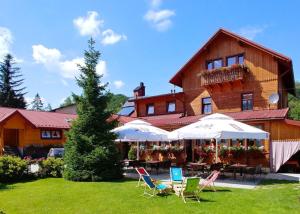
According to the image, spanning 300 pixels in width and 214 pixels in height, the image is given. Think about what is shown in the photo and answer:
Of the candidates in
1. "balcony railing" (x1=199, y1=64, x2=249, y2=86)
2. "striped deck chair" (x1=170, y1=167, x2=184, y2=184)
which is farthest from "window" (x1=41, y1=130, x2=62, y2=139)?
"striped deck chair" (x1=170, y1=167, x2=184, y2=184)

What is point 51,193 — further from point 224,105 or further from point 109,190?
A: point 224,105

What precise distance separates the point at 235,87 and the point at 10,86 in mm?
45770

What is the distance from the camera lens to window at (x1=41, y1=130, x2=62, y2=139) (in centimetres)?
2908

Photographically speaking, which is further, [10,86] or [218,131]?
[10,86]

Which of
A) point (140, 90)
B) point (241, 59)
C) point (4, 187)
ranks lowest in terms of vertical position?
point (4, 187)

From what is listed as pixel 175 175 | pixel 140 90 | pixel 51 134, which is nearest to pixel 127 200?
pixel 175 175

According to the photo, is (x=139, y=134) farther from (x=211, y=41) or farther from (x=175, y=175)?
(x=211, y=41)

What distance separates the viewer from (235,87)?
23391mm

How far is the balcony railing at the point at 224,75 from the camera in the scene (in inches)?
888

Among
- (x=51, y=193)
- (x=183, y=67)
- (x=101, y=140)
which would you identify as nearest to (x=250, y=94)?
(x=183, y=67)

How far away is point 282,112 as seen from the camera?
19.9 m

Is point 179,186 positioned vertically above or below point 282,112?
below

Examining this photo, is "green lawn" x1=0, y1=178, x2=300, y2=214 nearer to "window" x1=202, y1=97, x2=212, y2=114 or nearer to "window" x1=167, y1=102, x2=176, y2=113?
"window" x1=202, y1=97, x2=212, y2=114

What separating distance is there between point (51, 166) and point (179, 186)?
745cm
